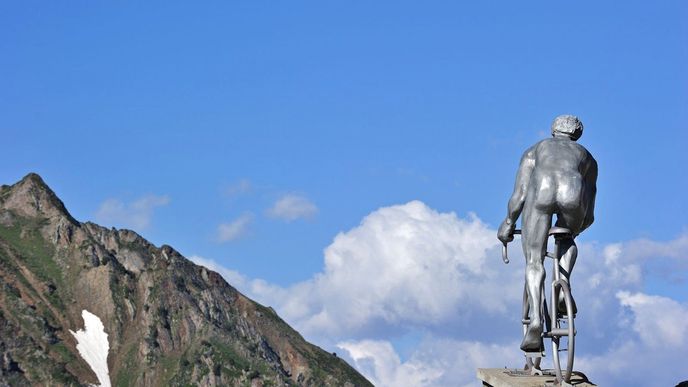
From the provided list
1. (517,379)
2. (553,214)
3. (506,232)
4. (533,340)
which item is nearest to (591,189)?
(553,214)

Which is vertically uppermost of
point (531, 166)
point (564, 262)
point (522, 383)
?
point (531, 166)

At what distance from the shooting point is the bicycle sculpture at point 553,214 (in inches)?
708

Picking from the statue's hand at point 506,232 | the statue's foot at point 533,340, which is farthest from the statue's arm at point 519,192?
the statue's foot at point 533,340

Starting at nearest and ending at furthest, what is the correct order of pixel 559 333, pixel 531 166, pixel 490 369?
1. pixel 559 333
2. pixel 531 166
3. pixel 490 369

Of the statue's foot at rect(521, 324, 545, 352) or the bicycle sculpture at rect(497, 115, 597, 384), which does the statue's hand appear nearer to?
the bicycle sculpture at rect(497, 115, 597, 384)

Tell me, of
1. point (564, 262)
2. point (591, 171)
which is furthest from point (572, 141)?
point (564, 262)

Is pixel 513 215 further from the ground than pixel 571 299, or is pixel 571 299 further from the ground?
pixel 513 215

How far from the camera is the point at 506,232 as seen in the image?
19.3 metres

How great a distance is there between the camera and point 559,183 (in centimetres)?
1803

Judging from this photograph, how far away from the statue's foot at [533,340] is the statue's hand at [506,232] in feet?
5.00

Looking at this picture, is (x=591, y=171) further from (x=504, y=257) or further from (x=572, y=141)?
(x=504, y=257)

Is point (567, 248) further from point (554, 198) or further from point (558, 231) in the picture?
point (554, 198)

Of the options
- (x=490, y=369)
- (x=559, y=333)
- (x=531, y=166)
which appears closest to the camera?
(x=559, y=333)

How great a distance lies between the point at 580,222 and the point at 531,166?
1.04 meters
